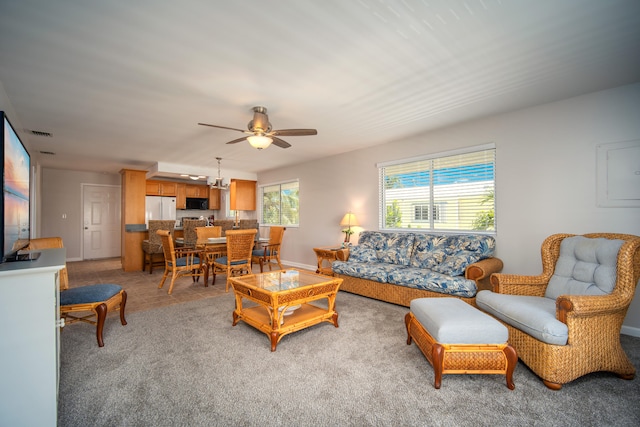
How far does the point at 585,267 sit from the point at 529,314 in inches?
31.9

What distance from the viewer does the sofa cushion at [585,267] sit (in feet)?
7.16

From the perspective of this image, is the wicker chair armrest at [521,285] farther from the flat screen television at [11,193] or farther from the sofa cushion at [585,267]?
the flat screen television at [11,193]

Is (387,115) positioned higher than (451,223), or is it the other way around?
(387,115)

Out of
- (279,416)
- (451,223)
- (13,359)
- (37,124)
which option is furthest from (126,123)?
(451,223)

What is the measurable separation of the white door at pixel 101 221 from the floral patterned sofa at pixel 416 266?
23.3 feet

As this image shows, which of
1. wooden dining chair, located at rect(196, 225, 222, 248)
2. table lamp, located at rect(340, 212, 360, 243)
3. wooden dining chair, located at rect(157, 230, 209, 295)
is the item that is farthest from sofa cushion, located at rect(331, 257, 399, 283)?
wooden dining chair, located at rect(196, 225, 222, 248)

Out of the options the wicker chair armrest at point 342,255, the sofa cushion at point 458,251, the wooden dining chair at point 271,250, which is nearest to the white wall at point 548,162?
the sofa cushion at point 458,251

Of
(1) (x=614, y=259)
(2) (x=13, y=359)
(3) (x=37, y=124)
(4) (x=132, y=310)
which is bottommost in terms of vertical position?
(4) (x=132, y=310)

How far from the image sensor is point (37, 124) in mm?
3709

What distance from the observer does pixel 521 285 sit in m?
2.53

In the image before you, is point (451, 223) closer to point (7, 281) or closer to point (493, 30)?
point (493, 30)

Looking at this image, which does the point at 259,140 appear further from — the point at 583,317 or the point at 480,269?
the point at 583,317

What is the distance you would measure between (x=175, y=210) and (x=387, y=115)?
277 inches

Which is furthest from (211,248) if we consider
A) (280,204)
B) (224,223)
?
(280,204)
